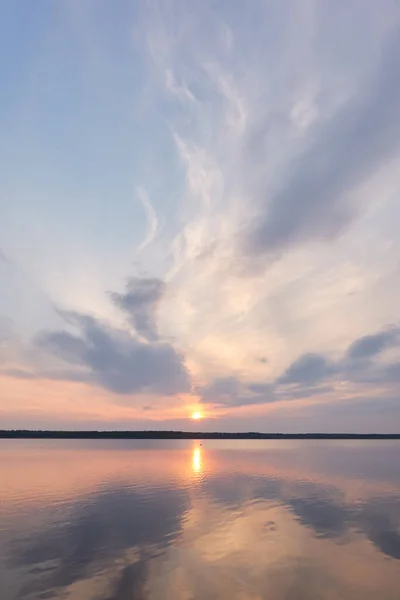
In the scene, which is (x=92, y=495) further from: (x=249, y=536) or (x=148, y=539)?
(x=249, y=536)

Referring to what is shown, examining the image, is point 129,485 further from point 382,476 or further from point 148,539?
point 382,476

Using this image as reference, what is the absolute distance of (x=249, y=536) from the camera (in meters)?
29.4

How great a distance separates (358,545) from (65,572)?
17562 mm

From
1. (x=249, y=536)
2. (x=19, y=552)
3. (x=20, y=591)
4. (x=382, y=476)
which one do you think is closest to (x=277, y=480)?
(x=382, y=476)

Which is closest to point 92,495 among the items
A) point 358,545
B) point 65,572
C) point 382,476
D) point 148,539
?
point 148,539

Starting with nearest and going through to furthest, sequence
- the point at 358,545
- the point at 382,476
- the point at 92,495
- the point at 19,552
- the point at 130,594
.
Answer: the point at 130,594 → the point at 19,552 → the point at 358,545 → the point at 92,495 → the point at 382,476

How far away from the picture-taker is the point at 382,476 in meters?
67.2

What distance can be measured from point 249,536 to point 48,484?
32.0 meters

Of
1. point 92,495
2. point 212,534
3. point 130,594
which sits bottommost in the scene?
point 130,594

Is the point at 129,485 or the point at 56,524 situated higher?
the point at 129,485

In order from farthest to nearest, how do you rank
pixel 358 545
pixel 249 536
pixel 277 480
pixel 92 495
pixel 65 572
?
pixel 277 480, pixel 92 495, pixel 249 536, pixel 358 545, pixel 65 572

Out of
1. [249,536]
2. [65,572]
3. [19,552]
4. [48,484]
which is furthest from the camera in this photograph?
[48,484]

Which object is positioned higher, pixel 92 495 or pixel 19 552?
pixel 92 495

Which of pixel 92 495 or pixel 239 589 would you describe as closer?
A: pixel 239 589
